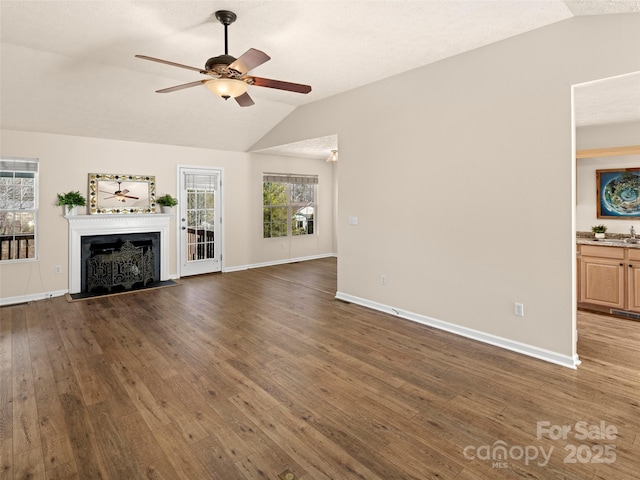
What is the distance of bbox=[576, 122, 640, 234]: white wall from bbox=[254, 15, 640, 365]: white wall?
2.24 metres

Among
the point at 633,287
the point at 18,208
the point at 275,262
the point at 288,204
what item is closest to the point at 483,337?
the point at 633,287

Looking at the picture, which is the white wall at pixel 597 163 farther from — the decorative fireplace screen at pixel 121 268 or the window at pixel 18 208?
the window at pixel 18 208

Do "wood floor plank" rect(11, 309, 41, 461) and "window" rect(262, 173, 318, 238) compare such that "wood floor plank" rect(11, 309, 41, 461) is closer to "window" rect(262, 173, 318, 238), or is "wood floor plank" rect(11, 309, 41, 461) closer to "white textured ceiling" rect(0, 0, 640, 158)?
"white textured ceiling" rect(0, 0, 640, 158)

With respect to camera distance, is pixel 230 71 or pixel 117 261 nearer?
pixel 230 71

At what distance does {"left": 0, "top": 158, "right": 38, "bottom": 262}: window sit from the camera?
504 cm

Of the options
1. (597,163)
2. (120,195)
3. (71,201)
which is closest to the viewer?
(597,163)

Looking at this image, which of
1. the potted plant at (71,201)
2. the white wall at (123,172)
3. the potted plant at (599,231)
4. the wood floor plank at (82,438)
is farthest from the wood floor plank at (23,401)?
the potted plant at (599,231)

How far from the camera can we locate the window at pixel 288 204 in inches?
315

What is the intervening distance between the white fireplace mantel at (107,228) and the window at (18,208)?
488 mm

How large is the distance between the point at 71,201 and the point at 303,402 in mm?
4937

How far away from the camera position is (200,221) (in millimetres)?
7023

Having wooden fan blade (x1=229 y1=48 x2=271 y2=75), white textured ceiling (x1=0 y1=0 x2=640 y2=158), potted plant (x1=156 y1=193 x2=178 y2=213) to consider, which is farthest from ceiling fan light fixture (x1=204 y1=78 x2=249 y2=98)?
potted plant (x1=156 y1=193 x2=178 y2=213)

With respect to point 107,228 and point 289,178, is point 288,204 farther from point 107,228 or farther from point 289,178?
point 107,228

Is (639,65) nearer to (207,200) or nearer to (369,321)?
(369,321)
